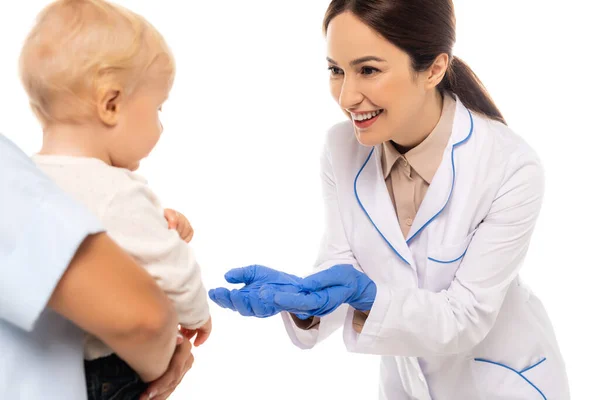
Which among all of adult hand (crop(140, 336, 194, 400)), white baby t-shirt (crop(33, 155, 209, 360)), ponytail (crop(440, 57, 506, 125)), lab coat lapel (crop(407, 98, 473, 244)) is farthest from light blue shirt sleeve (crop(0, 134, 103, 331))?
ponytail (crop(440, 57, 506, 125))

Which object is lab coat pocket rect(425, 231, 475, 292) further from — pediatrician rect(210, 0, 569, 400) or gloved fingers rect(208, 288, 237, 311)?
gloved fingers rect(208, 288, 237, 311)

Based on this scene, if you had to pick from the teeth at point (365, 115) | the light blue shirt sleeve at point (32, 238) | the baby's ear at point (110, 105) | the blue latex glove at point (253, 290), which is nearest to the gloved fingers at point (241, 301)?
the blue latex glove at point (253, 290)

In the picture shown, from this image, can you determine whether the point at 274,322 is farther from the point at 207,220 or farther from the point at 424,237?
the point at 424,237

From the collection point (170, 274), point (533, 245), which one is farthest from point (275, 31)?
point (170, 274)

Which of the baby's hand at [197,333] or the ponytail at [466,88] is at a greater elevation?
the ponytail at [466,88]

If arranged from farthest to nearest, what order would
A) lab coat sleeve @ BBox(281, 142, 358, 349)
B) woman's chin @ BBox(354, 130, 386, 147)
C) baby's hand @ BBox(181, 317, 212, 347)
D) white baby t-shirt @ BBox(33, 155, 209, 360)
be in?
lab coat sleeve @ BBox(281, 142, 358, 349) < woman's chin @ BBox(354, 130, 386, 147) < baby's hand @ BBox(181, 317, 212, 347) < white baby t-shirt @ BBox(33, 155, 209, 360)

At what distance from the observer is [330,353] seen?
2695 millimetres

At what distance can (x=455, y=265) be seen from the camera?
1.67 meters

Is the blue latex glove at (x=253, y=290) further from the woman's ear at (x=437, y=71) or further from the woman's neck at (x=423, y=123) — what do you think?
the woman's ear at (x=437, y=71)

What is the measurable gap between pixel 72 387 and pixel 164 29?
6.42 feet

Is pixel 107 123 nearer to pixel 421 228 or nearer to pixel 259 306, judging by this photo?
pixel 259 306

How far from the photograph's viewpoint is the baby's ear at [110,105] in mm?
1018

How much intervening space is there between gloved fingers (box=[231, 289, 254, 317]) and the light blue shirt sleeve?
0.72 meters

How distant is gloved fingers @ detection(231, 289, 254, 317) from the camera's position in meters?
1.52
